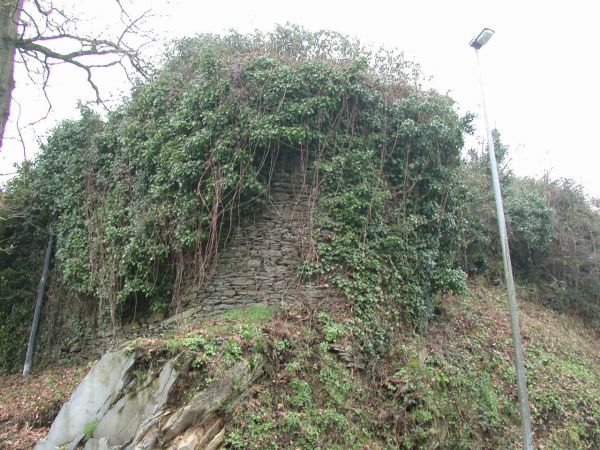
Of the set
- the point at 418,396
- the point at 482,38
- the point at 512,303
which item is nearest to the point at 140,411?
the point at 418,396

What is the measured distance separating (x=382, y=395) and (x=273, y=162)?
4813 mm

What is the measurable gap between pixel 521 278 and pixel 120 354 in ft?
50.5

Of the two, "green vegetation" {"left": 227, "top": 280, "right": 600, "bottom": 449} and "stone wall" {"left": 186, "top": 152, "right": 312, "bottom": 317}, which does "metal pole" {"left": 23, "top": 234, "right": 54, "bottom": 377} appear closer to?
"stone wall" {"left": 186, "top": 152, "right": 312, "bottom": 317}

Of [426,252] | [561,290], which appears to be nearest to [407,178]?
[426,252]

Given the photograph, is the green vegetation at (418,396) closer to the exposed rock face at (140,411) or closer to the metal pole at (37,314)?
the exposed rock face at (140,411)

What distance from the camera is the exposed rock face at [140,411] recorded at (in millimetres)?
6051

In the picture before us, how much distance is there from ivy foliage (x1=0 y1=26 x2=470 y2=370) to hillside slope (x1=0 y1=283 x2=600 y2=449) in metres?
0.73

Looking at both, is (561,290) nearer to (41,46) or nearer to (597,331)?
(597,331)

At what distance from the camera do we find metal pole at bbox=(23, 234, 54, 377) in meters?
12.4

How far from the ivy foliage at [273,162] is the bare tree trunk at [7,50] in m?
2.42

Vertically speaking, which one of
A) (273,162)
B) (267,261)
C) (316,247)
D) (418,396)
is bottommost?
(418,396)

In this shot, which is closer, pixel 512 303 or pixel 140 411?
pixel 140 411

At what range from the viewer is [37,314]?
1303 cm

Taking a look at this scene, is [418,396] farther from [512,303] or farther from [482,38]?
[482,38]
